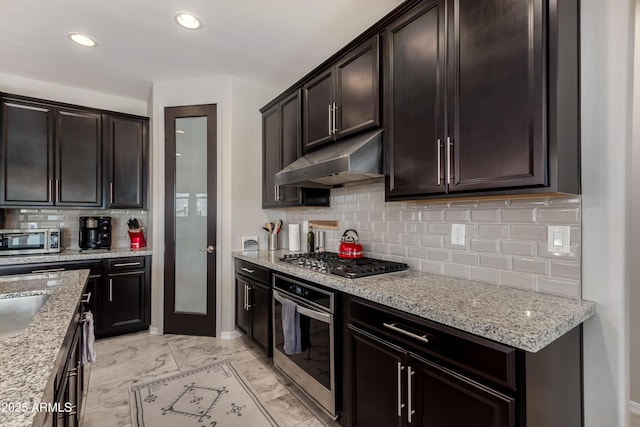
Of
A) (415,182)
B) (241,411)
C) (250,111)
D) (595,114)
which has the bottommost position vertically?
(241,411)

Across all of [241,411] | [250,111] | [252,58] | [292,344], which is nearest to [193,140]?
[250,111]

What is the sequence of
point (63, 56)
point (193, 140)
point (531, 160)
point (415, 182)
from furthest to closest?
point (193, 140)
point (63, 56)
point (415, 182)
point (531, 160)

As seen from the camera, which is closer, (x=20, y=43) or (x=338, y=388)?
(x=338, y=388)

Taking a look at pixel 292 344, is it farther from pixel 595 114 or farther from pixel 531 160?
pixel 595 114

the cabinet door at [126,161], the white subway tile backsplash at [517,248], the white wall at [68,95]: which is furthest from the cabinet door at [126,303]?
the white subway tile backsplash at [517,248]

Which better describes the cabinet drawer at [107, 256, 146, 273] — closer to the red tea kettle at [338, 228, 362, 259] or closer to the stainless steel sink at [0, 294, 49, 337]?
the stainless steel sink at [0, 294, 49, 337]

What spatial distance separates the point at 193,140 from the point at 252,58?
3.67ft

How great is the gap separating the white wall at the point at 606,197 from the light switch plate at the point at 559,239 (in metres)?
0.06

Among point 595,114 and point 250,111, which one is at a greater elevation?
point 250,111

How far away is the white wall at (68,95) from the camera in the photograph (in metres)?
3.27

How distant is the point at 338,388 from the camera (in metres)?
1.78

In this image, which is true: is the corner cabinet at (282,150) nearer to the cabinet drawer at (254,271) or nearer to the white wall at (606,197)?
the cabinet drawer at (254,271)

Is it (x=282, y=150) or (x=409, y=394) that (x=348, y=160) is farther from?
(x=282, y=150)

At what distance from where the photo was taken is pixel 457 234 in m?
1.81
